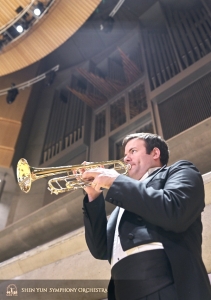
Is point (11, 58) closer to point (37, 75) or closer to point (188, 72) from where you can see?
point (37, 75)

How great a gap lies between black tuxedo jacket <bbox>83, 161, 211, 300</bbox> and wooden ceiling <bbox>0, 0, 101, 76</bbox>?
19.3 feet

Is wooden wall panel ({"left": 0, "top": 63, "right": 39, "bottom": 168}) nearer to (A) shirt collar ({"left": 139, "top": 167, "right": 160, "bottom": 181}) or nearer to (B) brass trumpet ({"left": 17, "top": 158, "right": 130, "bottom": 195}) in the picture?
(B) brass trumpet ({"left": 17, "top": 158, "right": 130, "bottom": 195})

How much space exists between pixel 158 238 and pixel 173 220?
13 centimetres

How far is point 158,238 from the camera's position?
1.31m

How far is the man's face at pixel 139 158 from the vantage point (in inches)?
71.4

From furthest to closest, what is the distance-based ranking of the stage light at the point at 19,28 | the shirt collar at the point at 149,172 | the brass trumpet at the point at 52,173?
1. the stage light at the point at 19,28
2. the brass trumpet at the point at 52,173
3. the shirt collar at the point at 149,172

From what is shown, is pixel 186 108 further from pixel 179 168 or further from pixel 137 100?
pixel 179 168

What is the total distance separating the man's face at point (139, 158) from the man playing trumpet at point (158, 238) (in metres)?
0.26

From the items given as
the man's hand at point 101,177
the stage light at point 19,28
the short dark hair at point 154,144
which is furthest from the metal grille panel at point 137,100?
the man's hand at point 101,177

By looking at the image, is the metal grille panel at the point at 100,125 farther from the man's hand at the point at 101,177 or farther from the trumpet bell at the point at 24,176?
the man's hand at the point at 101,177

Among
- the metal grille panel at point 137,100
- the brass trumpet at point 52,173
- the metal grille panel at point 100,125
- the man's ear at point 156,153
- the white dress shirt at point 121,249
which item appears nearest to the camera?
the white dress shirt at point 121,249

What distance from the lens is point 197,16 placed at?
7.79m

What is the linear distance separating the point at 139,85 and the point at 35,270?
213 inches

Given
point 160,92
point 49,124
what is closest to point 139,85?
point 160,92
